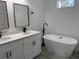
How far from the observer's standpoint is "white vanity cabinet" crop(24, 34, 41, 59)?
2.24 meters

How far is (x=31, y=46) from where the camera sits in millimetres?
2420

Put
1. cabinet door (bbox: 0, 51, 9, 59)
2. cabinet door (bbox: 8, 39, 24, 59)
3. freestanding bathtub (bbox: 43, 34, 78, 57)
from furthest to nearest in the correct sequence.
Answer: freestanding bathtub (bbox: 43, 34, 78, 57) < cabinet door (bbox: 8, 39, 24, 59) < cabinet door (bbox: 0, 51, 9, 59)

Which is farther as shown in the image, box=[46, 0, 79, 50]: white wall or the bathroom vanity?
box=[46, 0, 79, 50]: white wall

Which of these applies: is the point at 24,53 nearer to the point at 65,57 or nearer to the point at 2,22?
the point at 2,22

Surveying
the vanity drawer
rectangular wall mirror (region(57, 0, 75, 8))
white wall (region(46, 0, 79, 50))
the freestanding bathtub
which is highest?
rectangular wall mirror (region(57, 0, 75, 8))

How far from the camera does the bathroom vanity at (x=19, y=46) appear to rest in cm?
170

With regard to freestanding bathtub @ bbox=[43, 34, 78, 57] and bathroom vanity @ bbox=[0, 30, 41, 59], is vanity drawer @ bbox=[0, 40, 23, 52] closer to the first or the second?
bathroom vanity @ bbox=[0, 30, 41, 59]

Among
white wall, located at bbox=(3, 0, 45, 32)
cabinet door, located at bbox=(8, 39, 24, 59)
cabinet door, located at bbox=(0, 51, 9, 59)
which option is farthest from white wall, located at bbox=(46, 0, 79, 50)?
cabinet door, located at bbox=(0, 51, 9, 59)

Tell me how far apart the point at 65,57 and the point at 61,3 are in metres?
2.24

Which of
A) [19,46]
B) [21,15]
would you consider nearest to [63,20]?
[21,15]

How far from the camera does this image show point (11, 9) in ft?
7.94

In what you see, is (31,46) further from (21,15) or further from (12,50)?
(21,15)

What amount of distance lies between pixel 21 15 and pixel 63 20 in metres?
1.80

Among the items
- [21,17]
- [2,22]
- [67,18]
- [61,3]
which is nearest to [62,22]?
[67,18]
